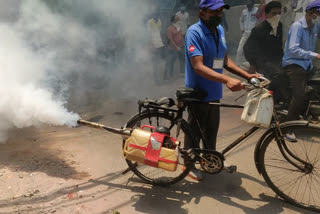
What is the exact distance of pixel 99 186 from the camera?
3.71 metres

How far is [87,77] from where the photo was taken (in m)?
9.16

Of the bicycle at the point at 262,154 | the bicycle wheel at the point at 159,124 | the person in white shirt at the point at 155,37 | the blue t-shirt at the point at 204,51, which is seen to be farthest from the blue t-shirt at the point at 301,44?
the person in white shirt at the point at 155,37

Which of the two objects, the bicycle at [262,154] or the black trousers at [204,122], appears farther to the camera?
the black trousers at [204,122]

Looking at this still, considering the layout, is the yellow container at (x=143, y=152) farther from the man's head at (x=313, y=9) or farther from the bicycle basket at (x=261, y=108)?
the man's head at (x=313, y=9)

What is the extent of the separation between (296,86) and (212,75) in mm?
2576

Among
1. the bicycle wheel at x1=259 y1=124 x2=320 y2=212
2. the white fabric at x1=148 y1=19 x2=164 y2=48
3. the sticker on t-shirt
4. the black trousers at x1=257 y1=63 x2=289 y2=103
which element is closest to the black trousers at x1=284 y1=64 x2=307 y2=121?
the black trousers at x1=257 y1=63 x2=289 y2=103

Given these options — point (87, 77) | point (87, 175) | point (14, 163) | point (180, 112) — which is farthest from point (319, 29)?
point (87, 77)

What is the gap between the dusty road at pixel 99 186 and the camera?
3.31m

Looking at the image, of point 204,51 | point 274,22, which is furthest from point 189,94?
point 274,22

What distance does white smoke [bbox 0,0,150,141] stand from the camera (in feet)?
15.7

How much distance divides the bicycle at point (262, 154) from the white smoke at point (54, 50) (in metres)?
1.46

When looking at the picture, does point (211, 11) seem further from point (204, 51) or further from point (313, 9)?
point (313, 9)

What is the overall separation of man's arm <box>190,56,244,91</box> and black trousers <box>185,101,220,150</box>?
19.3 inches

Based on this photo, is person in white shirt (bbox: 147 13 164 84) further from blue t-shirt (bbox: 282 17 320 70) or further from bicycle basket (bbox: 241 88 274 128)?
bicycle basket (bbox: 241 88 274 128)
